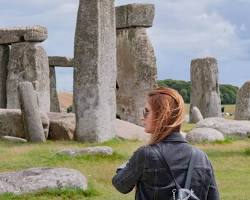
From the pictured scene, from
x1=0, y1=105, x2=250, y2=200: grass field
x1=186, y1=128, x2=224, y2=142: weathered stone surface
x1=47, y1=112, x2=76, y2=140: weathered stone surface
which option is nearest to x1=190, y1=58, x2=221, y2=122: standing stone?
x1=0, y1=105, x2=250, y2=200: grass field

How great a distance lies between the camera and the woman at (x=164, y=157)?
448 cm

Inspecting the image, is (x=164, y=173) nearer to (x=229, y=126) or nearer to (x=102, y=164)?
(x=102, y=164)

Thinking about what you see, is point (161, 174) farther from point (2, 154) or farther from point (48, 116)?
point (48, 116)

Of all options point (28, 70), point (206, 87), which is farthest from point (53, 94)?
point (206, 87)

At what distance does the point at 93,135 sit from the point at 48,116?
1.90 m

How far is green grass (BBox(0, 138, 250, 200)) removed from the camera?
10430 millimetres

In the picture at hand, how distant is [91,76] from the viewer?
19.6m

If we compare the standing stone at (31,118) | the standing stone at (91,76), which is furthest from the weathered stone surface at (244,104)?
the standing stone at (31,118)

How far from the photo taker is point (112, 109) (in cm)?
2033

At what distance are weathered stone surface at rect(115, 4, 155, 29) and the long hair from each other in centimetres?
2140

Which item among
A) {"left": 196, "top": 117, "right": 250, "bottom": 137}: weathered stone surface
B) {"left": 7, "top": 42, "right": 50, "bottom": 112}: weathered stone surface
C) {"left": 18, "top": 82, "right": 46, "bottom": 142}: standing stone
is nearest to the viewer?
{"left": 18, "top": 82, "right": 46, "bottom": 142}: standing stone

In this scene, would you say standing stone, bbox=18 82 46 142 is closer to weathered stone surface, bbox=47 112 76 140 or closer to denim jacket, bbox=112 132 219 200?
weathered stone surface, bbox=47 112 76 140

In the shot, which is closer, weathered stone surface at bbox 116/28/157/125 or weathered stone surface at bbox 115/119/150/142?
weathered stone surface at bbox 115/119/150/142

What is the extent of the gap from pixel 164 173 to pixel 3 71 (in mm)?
25925
